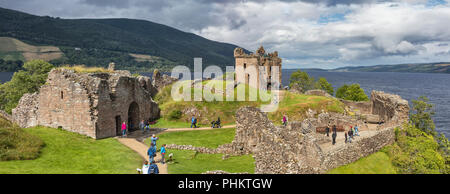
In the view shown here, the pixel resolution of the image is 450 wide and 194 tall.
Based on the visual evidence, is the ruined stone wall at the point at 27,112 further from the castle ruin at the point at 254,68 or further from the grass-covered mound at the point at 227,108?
the castle ruin at the point at 254,68

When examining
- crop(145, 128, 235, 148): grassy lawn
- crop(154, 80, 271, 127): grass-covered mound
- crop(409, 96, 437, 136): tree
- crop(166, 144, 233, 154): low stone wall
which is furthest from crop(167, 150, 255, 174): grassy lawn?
crop(409, 96, 437, 136): tree

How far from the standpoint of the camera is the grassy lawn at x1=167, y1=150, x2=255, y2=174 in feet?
54.5

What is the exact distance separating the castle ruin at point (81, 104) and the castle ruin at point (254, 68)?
95.0 ft

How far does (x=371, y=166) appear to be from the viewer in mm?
17812

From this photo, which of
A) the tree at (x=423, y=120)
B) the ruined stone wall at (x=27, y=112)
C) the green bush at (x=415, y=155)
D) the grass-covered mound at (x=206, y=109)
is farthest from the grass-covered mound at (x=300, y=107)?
the ruined stone wall at (x=27, y=112)

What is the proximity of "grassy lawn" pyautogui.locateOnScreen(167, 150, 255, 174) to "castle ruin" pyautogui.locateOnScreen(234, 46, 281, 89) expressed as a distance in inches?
1264

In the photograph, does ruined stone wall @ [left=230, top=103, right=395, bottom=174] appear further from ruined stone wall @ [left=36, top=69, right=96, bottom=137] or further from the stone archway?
the stone archway

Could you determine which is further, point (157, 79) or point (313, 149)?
point (157, 79)

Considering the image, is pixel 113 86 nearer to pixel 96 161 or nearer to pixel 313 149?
pixel 96 161

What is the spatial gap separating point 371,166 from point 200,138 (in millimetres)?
14636

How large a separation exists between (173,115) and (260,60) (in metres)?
24.9
